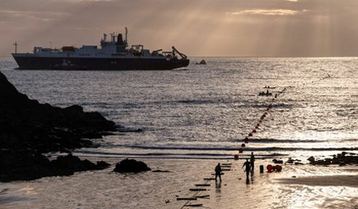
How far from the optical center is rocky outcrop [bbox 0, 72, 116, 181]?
31.4 meters

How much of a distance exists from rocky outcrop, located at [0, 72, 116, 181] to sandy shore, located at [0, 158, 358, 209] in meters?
1.67

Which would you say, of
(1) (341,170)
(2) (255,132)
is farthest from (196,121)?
(1) (341,170)

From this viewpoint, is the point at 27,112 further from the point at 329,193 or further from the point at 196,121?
the point at 329,193

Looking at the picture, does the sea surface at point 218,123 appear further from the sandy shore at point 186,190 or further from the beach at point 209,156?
the sandy shore at point 186,190

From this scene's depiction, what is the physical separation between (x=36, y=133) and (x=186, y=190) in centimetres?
1837

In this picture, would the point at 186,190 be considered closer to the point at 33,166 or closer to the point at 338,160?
the point at 33,166

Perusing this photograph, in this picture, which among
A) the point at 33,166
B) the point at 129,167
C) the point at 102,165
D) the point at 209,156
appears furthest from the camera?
the point at 209,156

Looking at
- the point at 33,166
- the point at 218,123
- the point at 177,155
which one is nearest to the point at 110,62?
the point at 218,123

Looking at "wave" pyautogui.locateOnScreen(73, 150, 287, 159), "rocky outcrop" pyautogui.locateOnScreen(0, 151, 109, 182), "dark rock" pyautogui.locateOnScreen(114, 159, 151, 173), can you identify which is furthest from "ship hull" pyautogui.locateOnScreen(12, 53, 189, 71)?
"dark rock" pyautogui.locateOnScreen(114, 159, 151, 173)

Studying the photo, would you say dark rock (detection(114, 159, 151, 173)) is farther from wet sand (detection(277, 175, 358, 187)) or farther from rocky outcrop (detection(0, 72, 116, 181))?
wet sand (detection(277, 175, 358, 187))

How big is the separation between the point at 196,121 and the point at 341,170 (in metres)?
30.6

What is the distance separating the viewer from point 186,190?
2742 centimetres

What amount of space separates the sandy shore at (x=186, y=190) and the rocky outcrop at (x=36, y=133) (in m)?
1.67

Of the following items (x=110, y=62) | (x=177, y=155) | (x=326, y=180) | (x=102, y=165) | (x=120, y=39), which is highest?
(x=120, y=39)
